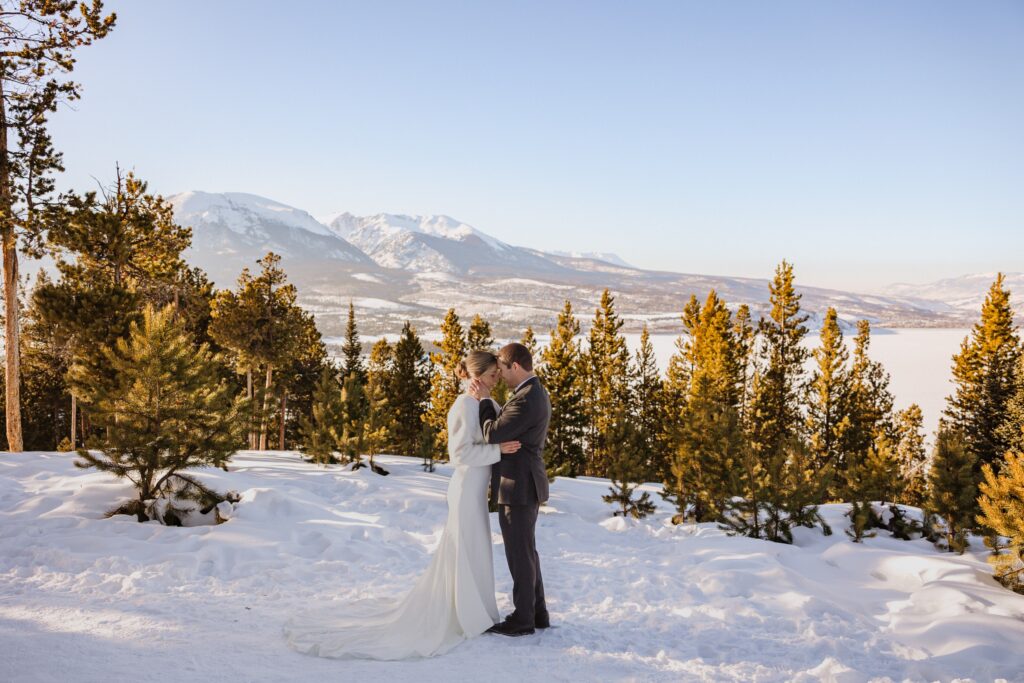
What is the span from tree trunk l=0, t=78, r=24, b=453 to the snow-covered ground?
6.47 metres

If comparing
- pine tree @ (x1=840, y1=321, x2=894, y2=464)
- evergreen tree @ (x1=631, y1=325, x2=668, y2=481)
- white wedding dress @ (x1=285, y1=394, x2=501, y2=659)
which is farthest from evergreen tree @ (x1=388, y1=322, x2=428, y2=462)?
white wedding dress @ (x1=285, y1=394, x2=501, y2=659)

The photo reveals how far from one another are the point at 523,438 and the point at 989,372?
133ft

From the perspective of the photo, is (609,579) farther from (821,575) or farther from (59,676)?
(59,676)

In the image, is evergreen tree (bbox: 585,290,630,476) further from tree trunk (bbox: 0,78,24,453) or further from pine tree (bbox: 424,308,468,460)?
tree trunk (bbox: 0,78,24,453)

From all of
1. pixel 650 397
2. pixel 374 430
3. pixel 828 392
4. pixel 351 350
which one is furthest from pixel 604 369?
pixel 374 430

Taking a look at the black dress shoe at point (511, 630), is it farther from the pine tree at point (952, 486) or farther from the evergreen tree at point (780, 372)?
the evergreen tree at point (780, 372)

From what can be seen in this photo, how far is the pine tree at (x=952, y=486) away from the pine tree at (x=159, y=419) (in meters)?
10.8

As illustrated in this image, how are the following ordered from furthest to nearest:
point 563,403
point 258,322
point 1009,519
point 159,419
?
point 563,403
point 258,322
point 159,419
point 1009,519

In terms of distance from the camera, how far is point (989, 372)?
3441cm

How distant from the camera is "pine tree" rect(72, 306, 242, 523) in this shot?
7.76 meters

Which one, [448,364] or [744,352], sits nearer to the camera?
[448,364]

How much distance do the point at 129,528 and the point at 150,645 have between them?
3.55 m

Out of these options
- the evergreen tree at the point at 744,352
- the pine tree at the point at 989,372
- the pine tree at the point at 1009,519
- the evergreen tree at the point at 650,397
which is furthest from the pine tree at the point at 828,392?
the pine tree at the point at 1009,519

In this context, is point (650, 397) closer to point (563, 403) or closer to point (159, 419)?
point (563, 403)
